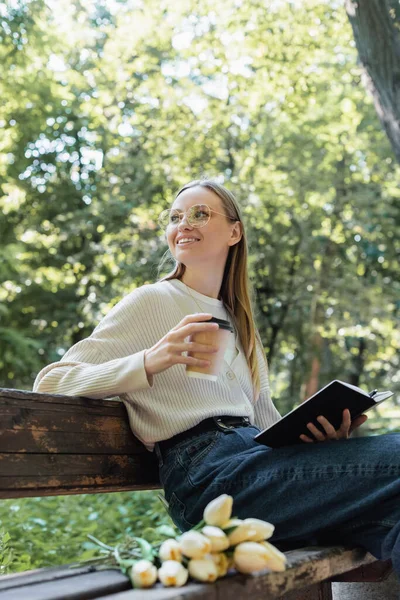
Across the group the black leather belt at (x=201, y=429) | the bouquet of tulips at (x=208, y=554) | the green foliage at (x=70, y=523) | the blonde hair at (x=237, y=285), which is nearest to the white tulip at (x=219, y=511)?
the bouquet of tulips at (x=208, y=554)

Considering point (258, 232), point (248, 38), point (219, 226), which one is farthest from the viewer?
point (258, 232)

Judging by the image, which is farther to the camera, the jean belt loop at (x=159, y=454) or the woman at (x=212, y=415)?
the jean belt loop at (x=159, y=454)

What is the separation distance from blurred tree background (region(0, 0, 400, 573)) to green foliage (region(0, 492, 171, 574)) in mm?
4078

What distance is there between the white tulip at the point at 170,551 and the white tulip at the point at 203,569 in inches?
1.3

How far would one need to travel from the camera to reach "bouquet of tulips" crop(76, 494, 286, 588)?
57.2 inches

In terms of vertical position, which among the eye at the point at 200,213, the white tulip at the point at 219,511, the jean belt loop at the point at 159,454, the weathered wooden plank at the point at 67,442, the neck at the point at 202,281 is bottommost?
the white tulip at the point at 219,511

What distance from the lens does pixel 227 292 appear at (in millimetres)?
3074

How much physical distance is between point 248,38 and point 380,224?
13.0 feet

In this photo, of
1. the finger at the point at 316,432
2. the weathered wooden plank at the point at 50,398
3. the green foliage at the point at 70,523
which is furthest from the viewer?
the green foliage at the point at 70,523

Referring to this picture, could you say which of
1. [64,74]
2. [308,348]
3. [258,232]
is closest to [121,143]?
[64,74]

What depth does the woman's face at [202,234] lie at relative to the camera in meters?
2.81

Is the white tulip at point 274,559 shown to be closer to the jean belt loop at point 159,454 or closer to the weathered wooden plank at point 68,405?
the weathered wooden plank at point 68,405

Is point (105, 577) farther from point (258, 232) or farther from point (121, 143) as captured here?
point (121, 143)

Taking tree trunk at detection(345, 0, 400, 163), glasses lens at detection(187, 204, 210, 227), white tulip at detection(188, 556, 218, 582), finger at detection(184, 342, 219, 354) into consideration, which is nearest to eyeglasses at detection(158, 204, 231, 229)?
glasses lens at detection(187, 204, 210, 227)
